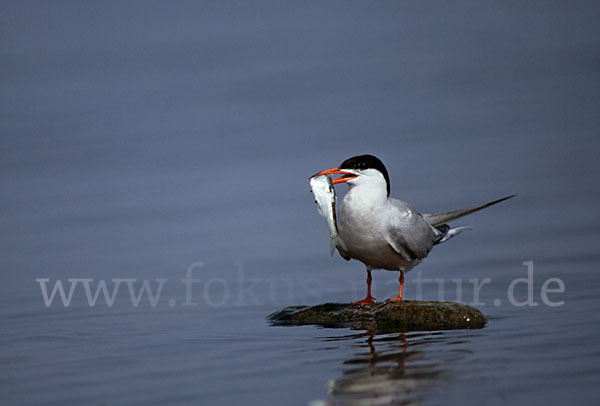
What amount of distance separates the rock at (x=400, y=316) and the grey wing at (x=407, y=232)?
1.47 feet

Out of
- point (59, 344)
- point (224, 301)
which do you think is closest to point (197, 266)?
point (224, 301)

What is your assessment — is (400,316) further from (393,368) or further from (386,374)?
(386,374)

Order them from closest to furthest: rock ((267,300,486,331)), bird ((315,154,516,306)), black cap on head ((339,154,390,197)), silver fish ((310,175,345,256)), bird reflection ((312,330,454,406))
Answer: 1. bird reflection ((312,330,454,406))
2. rock ((267,300,486,331))
3. silver fish ((310,175,345,256))
4. bird ((315,154,516,306))
5. black cap on head ((339,154,390,197))

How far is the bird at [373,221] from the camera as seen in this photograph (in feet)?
22.2

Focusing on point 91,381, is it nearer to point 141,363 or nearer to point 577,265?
point 141,363

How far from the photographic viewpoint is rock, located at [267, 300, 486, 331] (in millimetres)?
6414

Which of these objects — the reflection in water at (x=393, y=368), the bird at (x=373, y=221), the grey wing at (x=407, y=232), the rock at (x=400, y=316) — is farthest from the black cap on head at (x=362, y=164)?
the reflection in water at (x=393, y=368)

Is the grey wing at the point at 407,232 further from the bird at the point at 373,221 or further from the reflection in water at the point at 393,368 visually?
the reflection in water at the point at 393,368

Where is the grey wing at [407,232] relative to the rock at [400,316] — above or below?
above

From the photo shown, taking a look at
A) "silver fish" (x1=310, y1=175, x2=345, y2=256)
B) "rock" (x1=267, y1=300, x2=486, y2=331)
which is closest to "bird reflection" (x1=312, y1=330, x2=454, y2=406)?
"rock" (x1=267, y1=300, x2=486, y2=331)

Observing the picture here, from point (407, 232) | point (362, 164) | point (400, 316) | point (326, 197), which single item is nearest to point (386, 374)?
point (400, 316)

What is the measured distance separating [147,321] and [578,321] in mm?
3249

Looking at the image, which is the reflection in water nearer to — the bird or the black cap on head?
the bird

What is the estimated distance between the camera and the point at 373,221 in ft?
22.1
